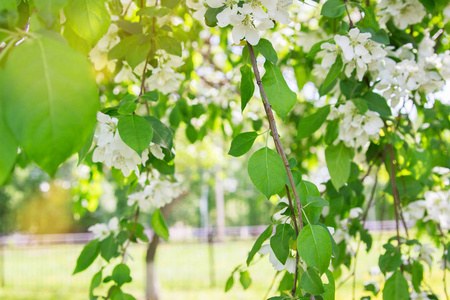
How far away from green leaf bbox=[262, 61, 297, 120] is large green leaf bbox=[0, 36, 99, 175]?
403mm

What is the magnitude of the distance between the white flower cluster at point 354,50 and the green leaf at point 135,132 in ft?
1.47

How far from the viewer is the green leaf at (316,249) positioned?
61 cm

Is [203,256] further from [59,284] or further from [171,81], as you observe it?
[171,81]

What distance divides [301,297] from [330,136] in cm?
58

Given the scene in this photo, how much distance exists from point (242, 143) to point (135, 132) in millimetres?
195

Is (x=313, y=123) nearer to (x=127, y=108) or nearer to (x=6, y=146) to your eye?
(x=127, y=108)

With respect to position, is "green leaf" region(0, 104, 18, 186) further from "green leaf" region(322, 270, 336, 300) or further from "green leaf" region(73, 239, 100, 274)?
"green leaf" region(73, 239, 100, 274)

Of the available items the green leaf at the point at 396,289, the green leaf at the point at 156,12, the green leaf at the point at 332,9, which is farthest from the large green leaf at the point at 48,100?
the green leaf at the point at 396,289

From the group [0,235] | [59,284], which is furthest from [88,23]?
[0,235]

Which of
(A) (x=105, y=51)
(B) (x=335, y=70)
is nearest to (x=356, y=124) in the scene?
(B) (x=335, y=70)

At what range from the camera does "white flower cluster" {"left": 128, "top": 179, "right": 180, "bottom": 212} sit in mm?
1188

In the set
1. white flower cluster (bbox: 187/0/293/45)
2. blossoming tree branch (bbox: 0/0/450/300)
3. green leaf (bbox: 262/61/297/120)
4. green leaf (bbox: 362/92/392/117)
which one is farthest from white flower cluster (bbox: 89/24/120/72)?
green leaf (bbox: 362/92/392/117)

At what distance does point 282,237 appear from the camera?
752mm

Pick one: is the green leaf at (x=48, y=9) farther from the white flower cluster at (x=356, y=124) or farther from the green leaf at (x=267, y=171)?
the white flower cluster at (x=356, y=124)
